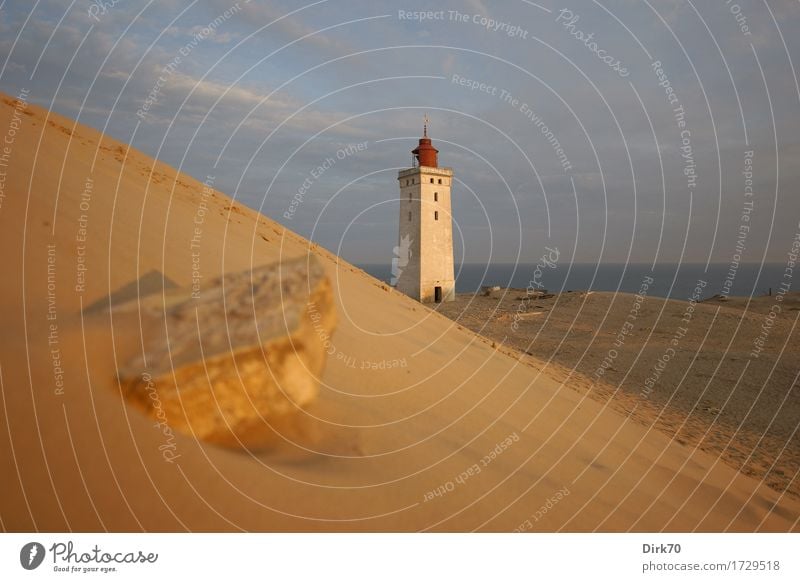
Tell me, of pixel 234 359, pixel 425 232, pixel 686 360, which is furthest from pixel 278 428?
pixel 425 232

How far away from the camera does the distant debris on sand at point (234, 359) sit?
17.6ft

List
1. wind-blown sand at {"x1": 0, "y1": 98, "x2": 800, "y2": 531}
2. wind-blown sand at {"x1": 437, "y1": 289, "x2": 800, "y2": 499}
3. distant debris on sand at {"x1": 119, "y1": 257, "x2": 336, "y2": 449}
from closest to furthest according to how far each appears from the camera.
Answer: wind-blown sand at {"x1": 0, "y1": 98, "x2": 800, "y2": 531}, distant debris on sand at {"x1": 119, "y1": 257, "x2": 336, "y2": 449}, wind-blown sand at {"x1": 437, "y1": 289, "x2": 800, "y2": 499}

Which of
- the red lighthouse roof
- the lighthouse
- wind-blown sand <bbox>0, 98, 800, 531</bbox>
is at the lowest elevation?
wind-blown sand <bbox>0, 98, 800, 531</bbox>

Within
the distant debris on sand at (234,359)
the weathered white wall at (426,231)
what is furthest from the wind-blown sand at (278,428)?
the weathered white wall at (426,231)

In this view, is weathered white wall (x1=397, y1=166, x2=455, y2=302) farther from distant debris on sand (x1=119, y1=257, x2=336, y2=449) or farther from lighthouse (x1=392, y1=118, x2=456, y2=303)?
distant debris on sand (x1=119, y1=257, x2=336, y2=449)

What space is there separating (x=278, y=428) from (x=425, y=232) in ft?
108

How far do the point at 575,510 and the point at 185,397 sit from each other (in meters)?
5.58

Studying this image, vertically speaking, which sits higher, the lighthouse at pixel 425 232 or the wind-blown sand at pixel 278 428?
the lighthouse at pixel 425 232

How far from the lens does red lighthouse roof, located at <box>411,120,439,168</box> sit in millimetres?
39562

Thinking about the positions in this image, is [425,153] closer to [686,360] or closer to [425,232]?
[425,232]

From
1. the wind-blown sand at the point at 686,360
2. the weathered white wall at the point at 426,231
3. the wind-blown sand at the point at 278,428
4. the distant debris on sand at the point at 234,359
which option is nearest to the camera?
the wind-blown sand at the point at 278,428

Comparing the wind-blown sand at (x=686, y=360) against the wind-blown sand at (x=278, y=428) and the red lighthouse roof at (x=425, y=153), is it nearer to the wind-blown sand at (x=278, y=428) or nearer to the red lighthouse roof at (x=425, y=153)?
the wind-blown sand at (x=278, y=428)

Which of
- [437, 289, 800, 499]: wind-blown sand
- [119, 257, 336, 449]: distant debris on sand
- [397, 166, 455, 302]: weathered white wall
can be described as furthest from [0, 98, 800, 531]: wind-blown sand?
[397, 166, 455, 302]: weathered white wall

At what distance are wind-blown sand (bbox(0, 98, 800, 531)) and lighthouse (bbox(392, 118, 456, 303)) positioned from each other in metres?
27.1
